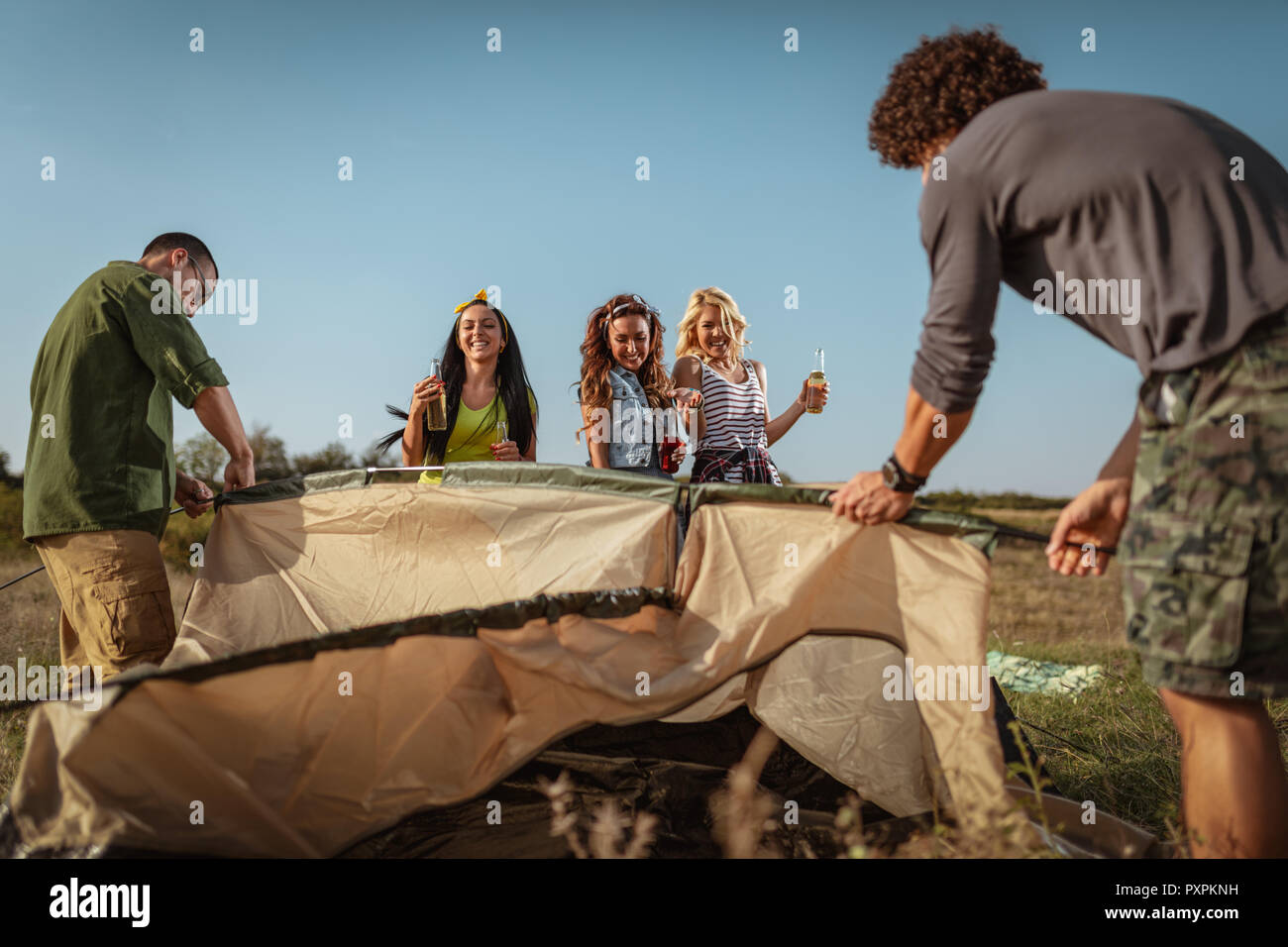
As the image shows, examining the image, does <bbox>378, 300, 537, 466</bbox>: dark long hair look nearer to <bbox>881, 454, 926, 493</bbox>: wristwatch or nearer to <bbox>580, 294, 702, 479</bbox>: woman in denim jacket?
<bbox>580, 294, 702, 479</bbox>: woman in denim jacket

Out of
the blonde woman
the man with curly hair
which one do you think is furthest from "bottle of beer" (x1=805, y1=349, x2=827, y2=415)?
the man with curly hair

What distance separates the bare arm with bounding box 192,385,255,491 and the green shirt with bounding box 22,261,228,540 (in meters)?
0.04

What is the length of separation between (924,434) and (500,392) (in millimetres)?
2585

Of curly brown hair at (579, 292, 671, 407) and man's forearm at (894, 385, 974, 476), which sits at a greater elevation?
curly brown hair at (579, 292, 671, 407)

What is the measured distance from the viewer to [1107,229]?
185 centimetres

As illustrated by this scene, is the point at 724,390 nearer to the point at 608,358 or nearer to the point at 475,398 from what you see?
the point at 608,358

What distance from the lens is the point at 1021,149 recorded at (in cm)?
186

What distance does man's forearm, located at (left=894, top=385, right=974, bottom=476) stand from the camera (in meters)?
2.04

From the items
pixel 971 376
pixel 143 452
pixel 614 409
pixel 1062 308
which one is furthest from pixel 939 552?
pixel 143 452

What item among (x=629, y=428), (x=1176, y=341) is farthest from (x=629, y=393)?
(x=1176, y=341)

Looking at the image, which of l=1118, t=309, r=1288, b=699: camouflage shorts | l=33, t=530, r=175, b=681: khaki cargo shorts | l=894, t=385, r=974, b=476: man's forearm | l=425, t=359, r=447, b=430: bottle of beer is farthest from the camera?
l=425, t=359, r=447, b=430: bottle of beer

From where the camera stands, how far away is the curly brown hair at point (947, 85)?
2.11m
